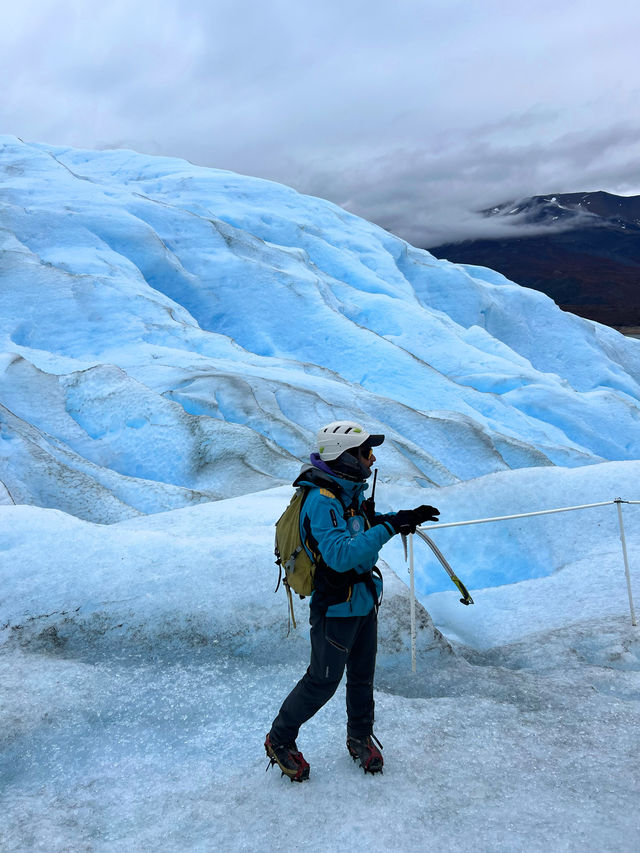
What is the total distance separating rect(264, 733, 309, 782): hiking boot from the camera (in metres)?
3.04

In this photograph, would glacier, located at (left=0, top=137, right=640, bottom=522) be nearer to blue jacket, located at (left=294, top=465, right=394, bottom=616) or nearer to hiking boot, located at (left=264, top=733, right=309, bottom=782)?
hiking boot, located at (left=264, top=733, right=309, bottom=782)

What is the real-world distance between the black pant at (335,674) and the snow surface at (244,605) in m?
0.28

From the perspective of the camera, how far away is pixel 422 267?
3014 cm

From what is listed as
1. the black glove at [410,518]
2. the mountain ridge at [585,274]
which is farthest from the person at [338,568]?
the mountain ridge at [585,274]

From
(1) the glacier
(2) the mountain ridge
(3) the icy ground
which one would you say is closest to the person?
(3) the icy ground

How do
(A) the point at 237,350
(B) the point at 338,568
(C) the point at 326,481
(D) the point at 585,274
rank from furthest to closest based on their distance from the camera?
(D) the point at 585,274
(A) the point at 237,350
(C) the point at 326,481
(B) the point at 338,568

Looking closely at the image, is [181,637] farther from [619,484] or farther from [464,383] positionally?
[464,383]

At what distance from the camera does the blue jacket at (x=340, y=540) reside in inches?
108

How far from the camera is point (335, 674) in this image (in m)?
2.92

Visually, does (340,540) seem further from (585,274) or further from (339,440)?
(585,274)

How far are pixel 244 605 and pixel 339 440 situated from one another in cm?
214

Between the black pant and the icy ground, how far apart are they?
0.27 meters

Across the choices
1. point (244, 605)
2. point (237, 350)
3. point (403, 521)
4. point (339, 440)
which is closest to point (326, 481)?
point (339, 440)

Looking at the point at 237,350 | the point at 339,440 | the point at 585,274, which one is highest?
the point at 585,274
